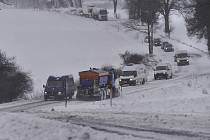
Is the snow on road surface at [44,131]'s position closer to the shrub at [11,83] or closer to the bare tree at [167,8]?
the shrub at [11,83]

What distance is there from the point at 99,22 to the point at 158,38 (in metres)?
16.4

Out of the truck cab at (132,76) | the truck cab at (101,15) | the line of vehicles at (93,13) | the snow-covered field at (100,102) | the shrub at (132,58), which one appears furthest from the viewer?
the line of vehicles at (93,13)

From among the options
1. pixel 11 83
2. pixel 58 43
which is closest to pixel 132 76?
pixel 11 83

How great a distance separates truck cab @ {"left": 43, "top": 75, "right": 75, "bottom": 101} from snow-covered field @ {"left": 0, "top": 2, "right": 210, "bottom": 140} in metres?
4.38

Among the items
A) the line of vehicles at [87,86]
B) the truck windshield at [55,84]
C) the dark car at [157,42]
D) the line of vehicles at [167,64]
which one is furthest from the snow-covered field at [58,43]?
the line of vehicles at [87,86]

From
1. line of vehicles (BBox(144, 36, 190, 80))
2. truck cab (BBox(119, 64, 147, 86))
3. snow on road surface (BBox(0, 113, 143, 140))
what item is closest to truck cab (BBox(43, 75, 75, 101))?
truck cab (BBox(119, 64, 147, 86))

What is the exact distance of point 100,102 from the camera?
115 feet

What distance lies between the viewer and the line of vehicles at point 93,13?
124 metres

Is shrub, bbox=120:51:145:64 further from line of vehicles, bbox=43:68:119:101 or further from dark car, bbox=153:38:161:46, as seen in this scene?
line of vehicles, bbox=43:68:119:101

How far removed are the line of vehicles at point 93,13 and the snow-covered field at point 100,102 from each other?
5.95 metres

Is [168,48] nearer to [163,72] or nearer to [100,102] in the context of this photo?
[163,72]

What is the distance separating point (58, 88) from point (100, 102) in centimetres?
1088

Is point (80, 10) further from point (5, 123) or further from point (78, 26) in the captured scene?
point (5, 123)

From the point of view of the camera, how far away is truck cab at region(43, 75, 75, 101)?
4488 cm
